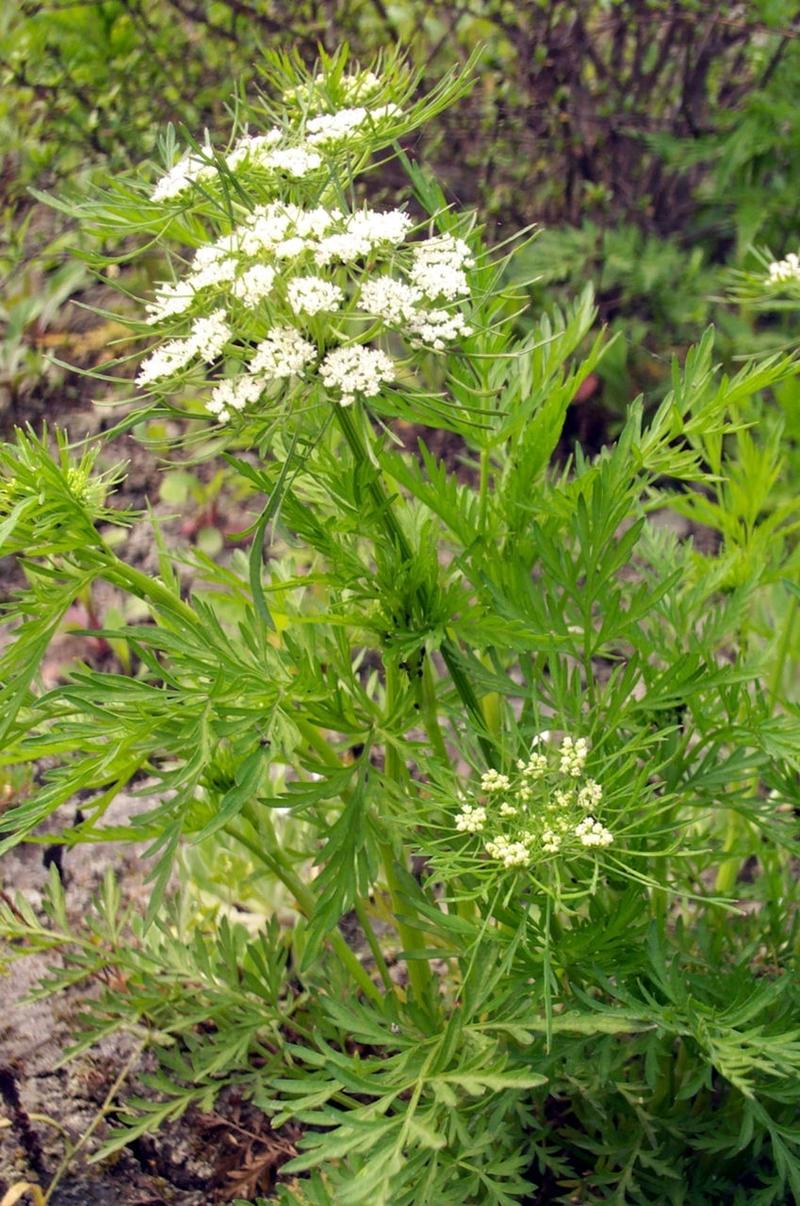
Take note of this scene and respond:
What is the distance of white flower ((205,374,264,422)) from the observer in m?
1.08

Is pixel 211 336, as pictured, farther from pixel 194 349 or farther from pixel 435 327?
pixel 435 327

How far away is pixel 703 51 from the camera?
3.18 meters

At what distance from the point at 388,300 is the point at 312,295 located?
0.07 meters

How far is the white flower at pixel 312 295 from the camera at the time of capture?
1.07 meters

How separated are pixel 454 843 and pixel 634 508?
45 cm

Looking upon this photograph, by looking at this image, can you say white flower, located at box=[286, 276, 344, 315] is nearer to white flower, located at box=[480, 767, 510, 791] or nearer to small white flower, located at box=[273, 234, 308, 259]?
small white flower, located at box=[273, 234, 308, 259]

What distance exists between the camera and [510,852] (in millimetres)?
1184

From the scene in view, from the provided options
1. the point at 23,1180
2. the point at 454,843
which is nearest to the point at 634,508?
the point at 454,843

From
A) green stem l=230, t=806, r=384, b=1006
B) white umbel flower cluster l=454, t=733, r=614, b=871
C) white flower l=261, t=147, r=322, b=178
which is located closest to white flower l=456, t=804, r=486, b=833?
white umbel flower cluster l=454, t=733, r=614, b=871

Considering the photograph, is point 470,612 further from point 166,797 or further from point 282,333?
point 166,797

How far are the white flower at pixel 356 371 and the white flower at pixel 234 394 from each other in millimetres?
60

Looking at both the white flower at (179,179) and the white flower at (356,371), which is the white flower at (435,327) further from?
the white flower at (179,179)

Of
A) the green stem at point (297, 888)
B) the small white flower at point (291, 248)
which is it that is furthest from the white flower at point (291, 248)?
the green stem at point (297, 888)

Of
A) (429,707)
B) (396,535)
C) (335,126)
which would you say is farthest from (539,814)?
(335,126)
